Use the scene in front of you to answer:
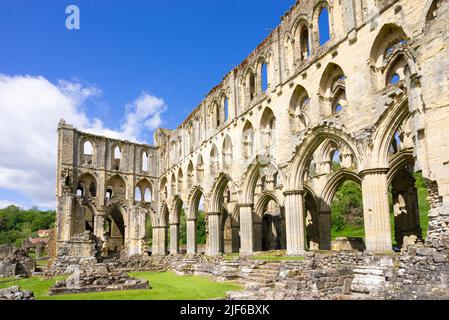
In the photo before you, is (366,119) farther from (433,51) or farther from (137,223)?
(137,223)

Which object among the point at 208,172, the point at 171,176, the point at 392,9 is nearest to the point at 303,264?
the point at 392,9

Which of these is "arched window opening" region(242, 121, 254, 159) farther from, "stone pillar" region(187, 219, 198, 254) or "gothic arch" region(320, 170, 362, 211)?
"stone pillar" region(187, 219, 198, 254)

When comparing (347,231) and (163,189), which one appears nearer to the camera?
(163,189)

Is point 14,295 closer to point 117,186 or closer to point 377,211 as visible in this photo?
point 377,211

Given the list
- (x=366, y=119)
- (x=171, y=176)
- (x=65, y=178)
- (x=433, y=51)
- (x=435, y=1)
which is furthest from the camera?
(x=171, y=176)

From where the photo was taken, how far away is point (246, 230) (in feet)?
74.1

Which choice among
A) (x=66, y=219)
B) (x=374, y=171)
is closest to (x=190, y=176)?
(x=66, y=219)

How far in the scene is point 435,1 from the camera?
12305 millimetres

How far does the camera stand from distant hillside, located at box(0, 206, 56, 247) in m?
74.1

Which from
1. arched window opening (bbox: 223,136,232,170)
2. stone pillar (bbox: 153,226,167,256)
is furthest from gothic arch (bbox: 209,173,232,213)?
stone pillar (bbox: 153,226,167,256)

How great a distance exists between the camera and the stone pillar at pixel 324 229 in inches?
914

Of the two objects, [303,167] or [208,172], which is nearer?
[303,167]

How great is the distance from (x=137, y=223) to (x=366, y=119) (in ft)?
79.7

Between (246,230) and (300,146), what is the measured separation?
21.8 feet
